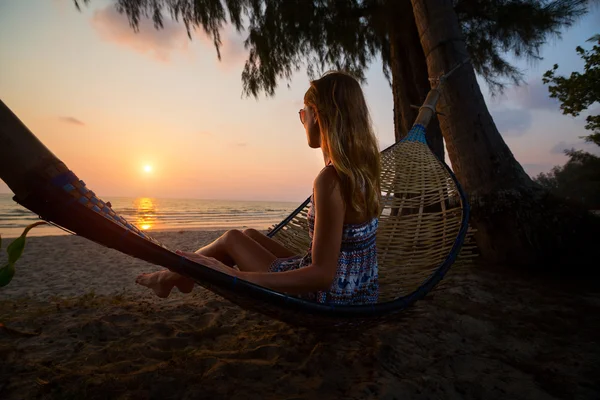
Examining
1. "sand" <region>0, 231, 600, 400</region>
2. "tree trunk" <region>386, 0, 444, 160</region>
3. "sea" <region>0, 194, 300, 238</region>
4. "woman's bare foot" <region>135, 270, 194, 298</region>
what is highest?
"tree trunk" <region>386, 0, 444, 160</region>

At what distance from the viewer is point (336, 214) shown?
3.98 feet

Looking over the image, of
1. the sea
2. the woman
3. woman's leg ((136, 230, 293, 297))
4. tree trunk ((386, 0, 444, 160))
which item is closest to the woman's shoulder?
the woman

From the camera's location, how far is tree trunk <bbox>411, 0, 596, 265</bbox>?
9.50ft

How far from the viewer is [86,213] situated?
3.34ft

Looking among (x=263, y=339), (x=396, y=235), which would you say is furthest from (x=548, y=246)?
(x=263, y=339)

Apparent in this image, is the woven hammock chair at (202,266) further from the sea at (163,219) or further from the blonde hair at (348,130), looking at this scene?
the sea at (163,219)

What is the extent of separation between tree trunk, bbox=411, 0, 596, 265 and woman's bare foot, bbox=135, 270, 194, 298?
2.76 metres

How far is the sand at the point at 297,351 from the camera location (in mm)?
1251

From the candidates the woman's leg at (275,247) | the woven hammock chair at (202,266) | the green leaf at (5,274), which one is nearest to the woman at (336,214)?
the woven hammock chair at (202,266)

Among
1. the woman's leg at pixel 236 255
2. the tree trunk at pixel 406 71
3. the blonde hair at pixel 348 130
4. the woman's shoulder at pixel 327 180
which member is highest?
the tree trunk at pixel 406 71

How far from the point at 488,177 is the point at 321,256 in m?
2.67

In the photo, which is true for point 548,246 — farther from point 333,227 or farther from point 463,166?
point 333,227

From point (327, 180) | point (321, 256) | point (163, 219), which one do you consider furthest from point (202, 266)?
point (163, 219)

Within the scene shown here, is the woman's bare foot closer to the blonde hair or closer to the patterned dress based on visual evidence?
the patterned dress
